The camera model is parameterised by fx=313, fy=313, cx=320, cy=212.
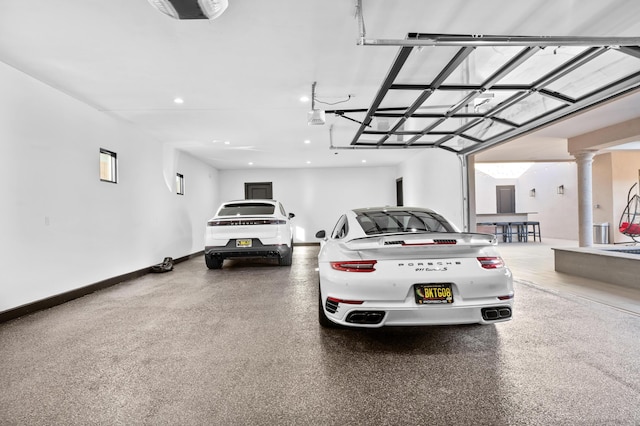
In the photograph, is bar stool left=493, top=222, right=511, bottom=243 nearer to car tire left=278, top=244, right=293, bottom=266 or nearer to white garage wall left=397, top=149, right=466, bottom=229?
white garage wall left=397, top=149, right=466, bottom=229

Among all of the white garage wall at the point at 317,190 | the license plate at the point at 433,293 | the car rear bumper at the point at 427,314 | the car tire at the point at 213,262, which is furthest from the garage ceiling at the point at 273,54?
the white garage wall at the point at 317,190

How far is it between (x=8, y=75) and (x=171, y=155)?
4260 millimetres

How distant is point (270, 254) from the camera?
6094 millimetres

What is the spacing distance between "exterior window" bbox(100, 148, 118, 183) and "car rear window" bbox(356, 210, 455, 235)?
4.57 m

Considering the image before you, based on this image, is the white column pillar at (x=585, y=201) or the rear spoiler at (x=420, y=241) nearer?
the rear spoiler at (x=420, y=241)

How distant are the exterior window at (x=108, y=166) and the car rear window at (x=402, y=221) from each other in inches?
180

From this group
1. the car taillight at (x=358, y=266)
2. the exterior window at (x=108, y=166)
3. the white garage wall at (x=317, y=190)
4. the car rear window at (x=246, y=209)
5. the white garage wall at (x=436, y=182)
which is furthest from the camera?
the white garage wall at (x=317, y=190)

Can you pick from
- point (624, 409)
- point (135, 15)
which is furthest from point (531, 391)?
point (135, 15)

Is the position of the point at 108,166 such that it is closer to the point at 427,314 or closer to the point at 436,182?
the point at 427,314

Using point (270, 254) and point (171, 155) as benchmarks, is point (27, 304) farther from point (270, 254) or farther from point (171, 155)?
point (171, 155)

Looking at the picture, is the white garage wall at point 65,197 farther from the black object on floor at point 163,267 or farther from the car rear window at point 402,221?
the car rear window at point 402,221

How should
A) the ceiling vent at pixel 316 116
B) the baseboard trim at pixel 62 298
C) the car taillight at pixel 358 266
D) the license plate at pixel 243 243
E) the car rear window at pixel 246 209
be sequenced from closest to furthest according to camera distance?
the car taillight at pixel 358 266, the baseboard trim at pixel 62 298, the ceiling vent at pixel 316 116, the license plate at pixel 243 243, the car rear window at pixel 246 209

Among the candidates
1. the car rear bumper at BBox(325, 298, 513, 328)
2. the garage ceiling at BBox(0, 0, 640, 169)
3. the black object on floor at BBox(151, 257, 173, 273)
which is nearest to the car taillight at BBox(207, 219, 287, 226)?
the black object on floor at BBox(151, 257, 173, 273)

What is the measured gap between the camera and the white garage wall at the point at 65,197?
3537 mm
